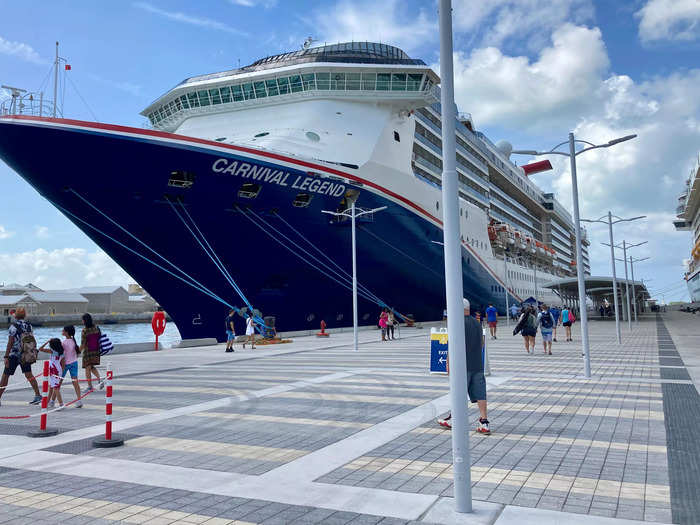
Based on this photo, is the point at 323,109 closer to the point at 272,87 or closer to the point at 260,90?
the point at 272,87

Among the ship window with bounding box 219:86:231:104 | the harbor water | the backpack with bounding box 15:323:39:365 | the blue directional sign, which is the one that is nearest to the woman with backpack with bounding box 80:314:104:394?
the backpack with bounding box 15:323:39:365

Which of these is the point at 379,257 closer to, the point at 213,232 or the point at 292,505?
the point at 213,232

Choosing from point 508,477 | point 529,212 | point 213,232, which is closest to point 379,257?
point 213,232

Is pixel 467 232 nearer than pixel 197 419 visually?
No

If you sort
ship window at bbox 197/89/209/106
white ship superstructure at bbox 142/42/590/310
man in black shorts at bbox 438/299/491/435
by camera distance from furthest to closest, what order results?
ship window at bbox 197/89/209/106 < white ship superstructure at bbox 142/42/590/310 < man in black shorts at bbox 438/299/491/435

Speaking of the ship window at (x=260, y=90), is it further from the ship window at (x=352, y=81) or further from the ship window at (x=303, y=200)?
the ship window at (x=303, y=200)

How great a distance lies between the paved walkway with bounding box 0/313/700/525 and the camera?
4.37 m

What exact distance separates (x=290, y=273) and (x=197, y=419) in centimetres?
1373

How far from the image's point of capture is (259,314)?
22.0m

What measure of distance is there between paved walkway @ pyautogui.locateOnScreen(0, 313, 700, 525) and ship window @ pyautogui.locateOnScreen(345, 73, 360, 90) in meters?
18.7

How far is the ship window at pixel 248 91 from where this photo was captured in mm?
26625

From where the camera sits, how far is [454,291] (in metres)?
4.41

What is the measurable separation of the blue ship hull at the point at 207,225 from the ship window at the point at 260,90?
812 cm

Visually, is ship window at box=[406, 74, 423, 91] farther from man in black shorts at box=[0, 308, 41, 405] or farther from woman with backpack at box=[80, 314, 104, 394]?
man in black shorts at box=[0, 308, 41, 405]
